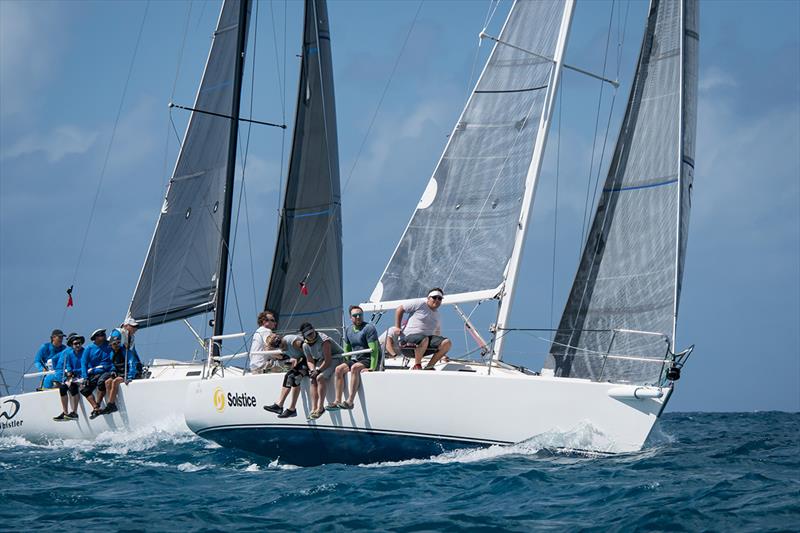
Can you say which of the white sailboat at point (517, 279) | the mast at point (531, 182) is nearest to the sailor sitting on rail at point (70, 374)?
the white sailboat at point (517, 279)

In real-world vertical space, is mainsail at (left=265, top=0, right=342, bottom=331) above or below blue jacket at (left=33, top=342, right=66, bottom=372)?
above

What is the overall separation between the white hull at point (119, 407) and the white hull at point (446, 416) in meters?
3.28

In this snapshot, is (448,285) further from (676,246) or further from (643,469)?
(643,469)

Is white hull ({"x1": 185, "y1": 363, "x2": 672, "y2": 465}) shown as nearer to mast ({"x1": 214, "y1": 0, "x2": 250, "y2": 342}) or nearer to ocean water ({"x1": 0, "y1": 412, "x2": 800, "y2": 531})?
ocean water ({"x1": 0, "y1": 412, "x2": 800, "y2": 531})

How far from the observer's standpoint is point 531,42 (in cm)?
1490

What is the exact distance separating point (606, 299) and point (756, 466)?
255cm

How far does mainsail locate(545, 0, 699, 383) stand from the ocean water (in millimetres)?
1223

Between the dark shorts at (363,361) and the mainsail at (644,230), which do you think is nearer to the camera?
the mainsail at (644,230)

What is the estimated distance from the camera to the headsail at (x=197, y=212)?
1911 centimetres

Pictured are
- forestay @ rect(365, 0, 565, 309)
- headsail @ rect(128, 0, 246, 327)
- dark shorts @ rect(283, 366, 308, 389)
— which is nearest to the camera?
dark shorts @ rect(283, 366, 308, 389)

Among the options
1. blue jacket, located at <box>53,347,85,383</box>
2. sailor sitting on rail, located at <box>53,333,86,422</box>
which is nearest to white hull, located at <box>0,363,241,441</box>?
sailor sitting on rail, located at <box>53,333,86,422</box>

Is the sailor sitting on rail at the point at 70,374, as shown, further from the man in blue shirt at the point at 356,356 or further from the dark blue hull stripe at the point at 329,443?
the man in blue shirt at the point at 356,356

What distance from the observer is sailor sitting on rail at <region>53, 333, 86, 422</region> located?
17000 mm

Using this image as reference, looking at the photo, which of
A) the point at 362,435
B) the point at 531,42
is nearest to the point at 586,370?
the point at 362,435
